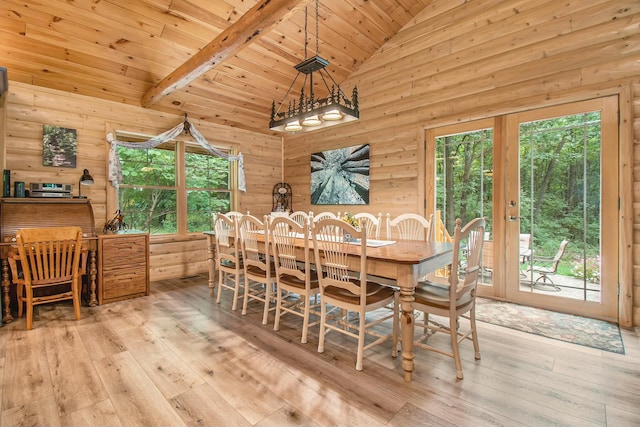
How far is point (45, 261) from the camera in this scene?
2889mm

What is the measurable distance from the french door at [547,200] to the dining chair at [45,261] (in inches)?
170

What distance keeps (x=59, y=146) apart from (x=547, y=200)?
18.5 feet

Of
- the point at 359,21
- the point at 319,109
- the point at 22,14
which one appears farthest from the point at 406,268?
the point at 22,14

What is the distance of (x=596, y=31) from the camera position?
2.98 meters

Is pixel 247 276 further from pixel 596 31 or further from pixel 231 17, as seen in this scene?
pixel 596 31

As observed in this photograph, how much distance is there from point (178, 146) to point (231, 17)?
7.14 ft

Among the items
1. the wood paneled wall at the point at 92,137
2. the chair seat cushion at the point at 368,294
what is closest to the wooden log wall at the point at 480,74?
the chair seat cushion at the point at 368,294

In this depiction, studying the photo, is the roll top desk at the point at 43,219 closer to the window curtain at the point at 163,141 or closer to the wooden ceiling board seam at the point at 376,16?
the window curtain at the point at 163,141

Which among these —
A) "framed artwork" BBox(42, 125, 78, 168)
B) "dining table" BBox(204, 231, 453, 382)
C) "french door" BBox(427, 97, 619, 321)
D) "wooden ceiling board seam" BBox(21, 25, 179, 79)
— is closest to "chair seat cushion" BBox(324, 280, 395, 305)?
"dining table" BBox(204, 231, 453, 382)

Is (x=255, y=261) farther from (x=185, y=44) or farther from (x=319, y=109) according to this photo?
(x=185, y=44)

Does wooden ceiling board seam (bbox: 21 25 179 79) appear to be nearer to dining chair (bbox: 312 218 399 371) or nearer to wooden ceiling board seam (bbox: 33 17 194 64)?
wooden ceiling board seam (bbox: 33 17 194 64)

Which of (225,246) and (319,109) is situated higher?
(319,109)

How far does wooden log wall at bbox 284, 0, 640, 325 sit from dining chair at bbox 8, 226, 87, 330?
3.55 m

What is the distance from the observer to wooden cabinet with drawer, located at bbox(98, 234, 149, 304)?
3.53 metres
